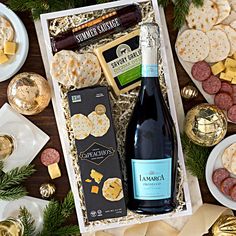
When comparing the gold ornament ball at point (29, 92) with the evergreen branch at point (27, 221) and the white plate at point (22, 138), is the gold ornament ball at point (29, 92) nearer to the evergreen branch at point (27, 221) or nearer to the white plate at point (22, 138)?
the white plate at point (22, 138)

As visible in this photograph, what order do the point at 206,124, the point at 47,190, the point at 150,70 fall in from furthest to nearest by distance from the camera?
the point at 47,190, the point at 206,124, the point at 150,70

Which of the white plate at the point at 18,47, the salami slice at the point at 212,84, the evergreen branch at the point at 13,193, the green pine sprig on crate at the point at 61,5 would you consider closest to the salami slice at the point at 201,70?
the salami slice at the point at 212,84

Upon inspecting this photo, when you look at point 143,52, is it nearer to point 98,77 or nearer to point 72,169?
point 98,77

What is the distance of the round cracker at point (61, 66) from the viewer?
1.31 m

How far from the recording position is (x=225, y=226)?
1.39 metres

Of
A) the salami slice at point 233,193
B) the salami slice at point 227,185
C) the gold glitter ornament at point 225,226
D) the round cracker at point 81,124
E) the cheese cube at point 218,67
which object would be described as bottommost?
the gold glitter ornament at point 225,226

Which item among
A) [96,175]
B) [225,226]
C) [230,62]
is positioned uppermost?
[230,62]

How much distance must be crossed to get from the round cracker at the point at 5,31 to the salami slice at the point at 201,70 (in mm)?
516

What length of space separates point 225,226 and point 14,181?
0.60m

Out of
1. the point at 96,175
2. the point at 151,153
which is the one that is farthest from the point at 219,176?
the point at 96,175

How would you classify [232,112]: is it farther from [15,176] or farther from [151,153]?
[15,176]

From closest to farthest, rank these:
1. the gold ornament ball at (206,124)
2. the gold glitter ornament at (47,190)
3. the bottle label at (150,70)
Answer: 1. the bottle label at (150,70)
2. the gold ornament ball at (206,124)
3. the gold glitter ornament at (47,190)

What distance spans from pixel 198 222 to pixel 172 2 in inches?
24.5

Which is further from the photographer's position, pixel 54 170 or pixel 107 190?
pixel 54 170
